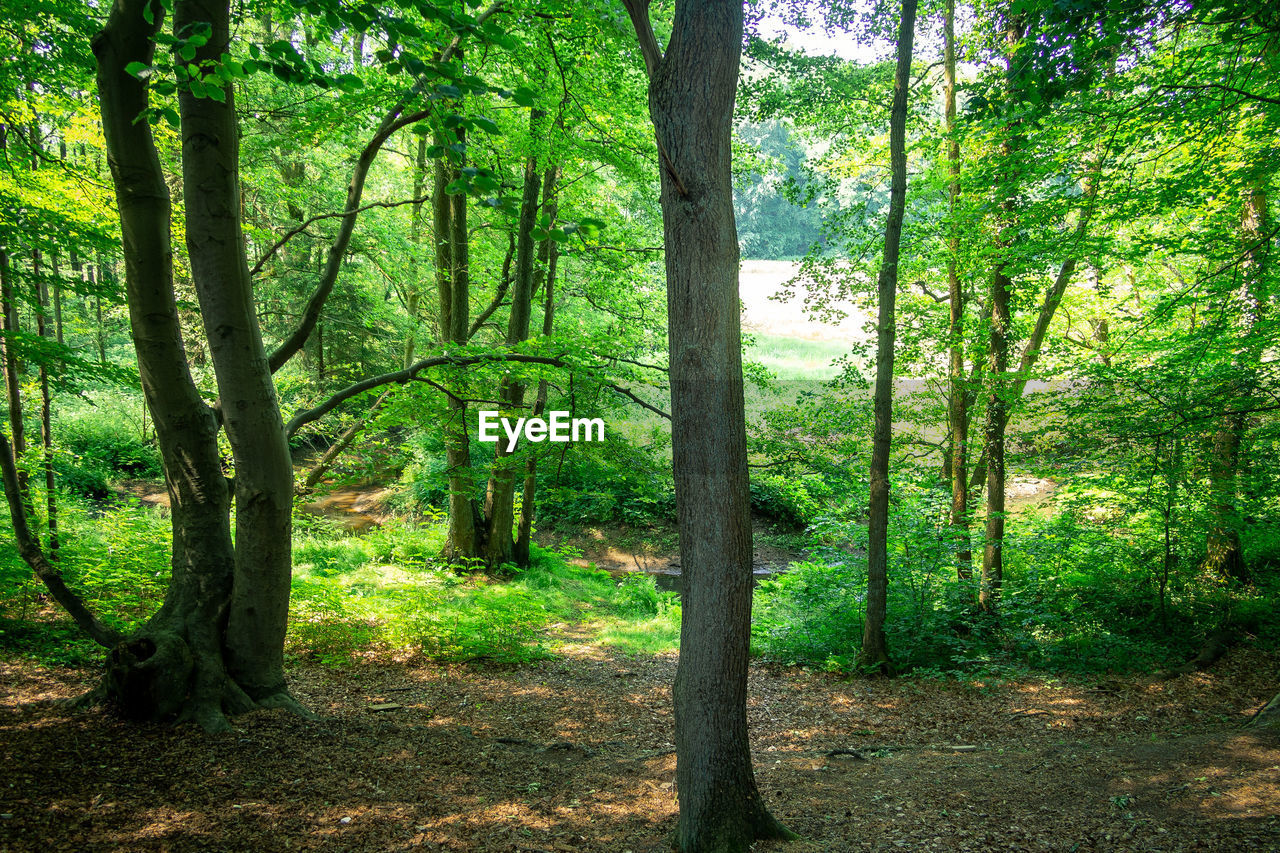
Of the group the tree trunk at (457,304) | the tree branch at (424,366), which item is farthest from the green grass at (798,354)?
the tree branch at (424,366)

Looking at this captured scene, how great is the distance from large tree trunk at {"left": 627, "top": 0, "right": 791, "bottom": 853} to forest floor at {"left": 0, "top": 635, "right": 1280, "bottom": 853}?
1.40 ft

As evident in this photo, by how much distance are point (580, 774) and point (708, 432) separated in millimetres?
2860

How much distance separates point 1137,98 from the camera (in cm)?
609

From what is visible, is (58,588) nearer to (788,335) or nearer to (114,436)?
(114,436)

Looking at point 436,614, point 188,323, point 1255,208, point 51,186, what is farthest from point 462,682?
point 1255,208

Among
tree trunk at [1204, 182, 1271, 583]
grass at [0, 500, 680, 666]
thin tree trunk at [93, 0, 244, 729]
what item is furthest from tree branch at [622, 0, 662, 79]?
grass at [0, 500, 680, 666]

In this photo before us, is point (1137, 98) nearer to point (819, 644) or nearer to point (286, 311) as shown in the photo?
point (819, 644)

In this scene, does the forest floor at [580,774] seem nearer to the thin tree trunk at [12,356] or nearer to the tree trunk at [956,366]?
the thin tree trunk at [12,356]

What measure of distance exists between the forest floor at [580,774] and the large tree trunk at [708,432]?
43 centimetres

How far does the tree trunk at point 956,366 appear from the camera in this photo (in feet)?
29.4

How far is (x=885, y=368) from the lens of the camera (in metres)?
7.33

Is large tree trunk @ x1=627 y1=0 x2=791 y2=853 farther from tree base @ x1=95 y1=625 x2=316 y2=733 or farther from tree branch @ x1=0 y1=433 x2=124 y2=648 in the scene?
tree branch @ x1=0 y1=433 x2=124 y2=648

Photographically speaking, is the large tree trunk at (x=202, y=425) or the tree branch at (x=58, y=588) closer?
the large tree trunk at (x=202, y=425)

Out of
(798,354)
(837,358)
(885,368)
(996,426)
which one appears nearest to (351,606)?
(885,368)
